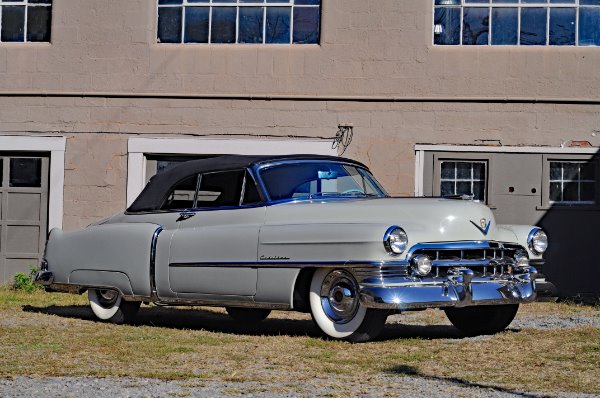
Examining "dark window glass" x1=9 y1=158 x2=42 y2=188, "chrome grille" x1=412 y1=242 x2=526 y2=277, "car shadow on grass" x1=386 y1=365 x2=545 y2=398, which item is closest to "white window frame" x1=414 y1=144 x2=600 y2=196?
"dark window glass" x1=9 y1=158 x2=42 y2=188

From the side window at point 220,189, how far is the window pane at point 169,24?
608 centimetres

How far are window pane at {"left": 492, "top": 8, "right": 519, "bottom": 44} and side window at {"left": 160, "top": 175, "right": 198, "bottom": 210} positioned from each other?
6.26m

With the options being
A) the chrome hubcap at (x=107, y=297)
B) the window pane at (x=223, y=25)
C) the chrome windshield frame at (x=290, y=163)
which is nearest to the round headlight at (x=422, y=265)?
the chrome windshield frame at (x=290, y=163)

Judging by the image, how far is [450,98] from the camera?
15.1 meters

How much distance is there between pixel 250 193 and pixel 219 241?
1.50 feet

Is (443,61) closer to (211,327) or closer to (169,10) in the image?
(169,10)

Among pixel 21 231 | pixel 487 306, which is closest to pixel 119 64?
pixel 21 231

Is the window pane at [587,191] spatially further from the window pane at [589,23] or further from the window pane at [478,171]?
the window pane at [589,23]

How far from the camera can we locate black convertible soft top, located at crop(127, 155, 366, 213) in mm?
9820

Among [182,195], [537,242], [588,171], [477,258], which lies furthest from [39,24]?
[477,258]

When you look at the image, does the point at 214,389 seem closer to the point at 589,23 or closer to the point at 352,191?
the point at 352,191

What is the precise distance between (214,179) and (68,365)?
119 inches

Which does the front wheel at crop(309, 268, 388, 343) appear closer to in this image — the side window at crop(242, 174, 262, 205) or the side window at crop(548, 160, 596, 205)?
the side window at crop(242, 174, 262, 205)

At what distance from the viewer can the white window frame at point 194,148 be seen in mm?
15344
